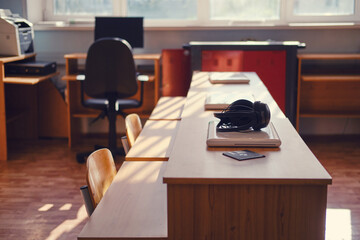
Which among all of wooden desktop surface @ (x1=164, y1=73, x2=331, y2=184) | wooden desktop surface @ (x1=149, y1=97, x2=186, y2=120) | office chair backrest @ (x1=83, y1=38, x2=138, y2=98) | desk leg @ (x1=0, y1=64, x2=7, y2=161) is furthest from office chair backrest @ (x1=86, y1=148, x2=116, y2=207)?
desk leg @ (x1=0, y1=64, x2=7, y2=161)

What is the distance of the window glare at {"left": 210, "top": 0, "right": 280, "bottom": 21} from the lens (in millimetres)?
5121

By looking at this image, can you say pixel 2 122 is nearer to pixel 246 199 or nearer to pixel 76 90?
pixel 76 90

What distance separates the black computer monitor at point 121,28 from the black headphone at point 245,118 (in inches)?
117

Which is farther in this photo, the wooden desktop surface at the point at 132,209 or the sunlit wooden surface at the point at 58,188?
the sunlit wooden surface at the point at 58,188

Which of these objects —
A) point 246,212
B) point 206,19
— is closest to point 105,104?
point 206,19

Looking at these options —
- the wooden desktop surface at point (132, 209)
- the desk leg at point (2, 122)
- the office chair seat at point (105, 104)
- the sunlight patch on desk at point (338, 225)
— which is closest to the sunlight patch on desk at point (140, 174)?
the wooden desktop surface at point (132, 209)

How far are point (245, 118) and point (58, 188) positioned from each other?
220cm

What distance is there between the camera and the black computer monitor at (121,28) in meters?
4.62

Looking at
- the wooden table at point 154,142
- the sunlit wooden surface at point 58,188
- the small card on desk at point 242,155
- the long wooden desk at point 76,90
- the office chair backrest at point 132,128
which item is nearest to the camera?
the small card on desk at point 242,155

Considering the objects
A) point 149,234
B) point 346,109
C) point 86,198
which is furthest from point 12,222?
point 346,109

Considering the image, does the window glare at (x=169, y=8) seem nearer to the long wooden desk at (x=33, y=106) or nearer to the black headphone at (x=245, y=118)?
the long wooden desk at (x=33, y=106)

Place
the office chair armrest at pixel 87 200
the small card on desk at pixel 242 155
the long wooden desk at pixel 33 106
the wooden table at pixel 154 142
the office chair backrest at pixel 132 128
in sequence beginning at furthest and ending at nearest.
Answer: the long wooden desk at pixel 33 106 < the office chair backrest at pixel 132 128 < the wooden table at pixel 154 142 < the office chair armrest at pixel 87 200 < the small card on desk at pixel 242 155

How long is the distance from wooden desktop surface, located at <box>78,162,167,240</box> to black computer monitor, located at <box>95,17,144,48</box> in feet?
8.68

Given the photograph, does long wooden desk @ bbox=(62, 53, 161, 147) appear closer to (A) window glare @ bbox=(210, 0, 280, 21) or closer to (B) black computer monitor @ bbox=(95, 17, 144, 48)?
(B) black computer monitor @ bbox=(95, 17, 144, 48)
